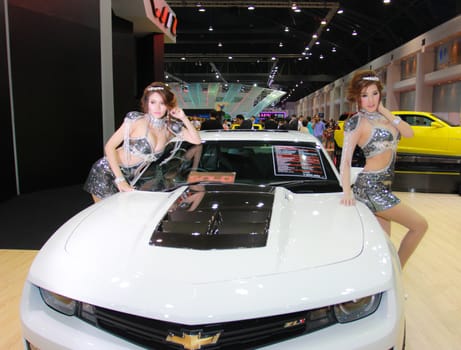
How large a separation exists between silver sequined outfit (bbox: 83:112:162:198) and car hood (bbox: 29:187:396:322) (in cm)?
73

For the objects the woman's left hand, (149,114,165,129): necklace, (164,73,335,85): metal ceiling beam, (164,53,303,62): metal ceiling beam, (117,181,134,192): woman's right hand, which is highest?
(164,53,303,62): metal ceiling beam

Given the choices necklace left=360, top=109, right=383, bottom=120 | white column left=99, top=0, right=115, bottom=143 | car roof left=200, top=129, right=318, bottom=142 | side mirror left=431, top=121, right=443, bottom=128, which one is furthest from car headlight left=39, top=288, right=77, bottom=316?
side mirror left=431, top=121, right=443, bottom=128

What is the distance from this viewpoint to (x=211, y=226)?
5.75 feet

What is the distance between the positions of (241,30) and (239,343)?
2177 centimetres

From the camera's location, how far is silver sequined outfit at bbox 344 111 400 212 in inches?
99.0

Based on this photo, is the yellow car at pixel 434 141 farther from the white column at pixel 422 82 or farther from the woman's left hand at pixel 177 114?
the woman's left hand at pixel 177 114

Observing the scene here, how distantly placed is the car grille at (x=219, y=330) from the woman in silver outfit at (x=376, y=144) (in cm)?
131

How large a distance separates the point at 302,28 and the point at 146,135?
20189 mm

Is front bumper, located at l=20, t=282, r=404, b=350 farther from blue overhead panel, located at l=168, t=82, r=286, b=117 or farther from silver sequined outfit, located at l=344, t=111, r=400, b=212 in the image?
blue overhead panel, located at l=168, t=82, r=286, b=117

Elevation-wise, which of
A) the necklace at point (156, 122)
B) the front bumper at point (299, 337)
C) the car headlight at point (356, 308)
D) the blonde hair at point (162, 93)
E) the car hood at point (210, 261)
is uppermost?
the blonde hair at point (162, 93)

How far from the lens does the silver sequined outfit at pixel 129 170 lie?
8.67ft

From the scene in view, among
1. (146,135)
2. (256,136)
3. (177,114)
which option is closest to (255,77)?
(256,136)

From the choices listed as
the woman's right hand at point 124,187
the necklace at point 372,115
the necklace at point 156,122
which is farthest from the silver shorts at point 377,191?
the woman's right hand at point 124,187

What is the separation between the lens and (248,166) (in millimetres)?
2713
